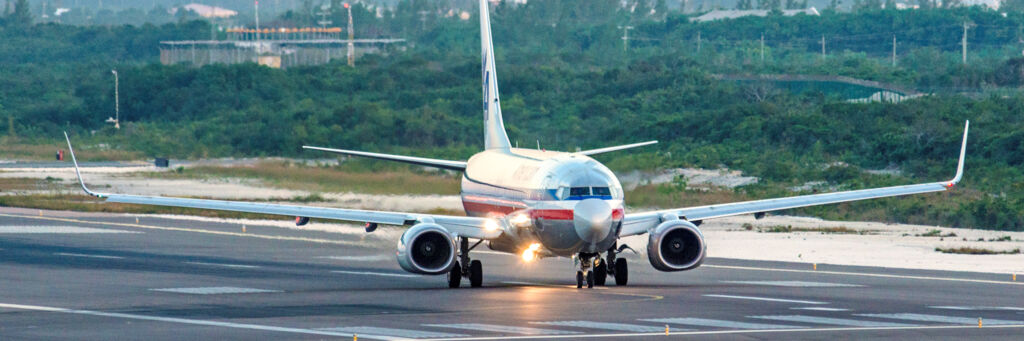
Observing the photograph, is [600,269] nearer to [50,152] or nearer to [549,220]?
[549,220]

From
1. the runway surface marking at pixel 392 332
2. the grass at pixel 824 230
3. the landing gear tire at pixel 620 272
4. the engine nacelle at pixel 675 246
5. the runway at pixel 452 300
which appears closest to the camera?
the runway surface marking at pixel 392 332

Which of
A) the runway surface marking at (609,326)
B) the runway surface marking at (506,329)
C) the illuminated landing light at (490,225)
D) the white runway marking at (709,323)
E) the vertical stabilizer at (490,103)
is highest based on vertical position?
the vertical stabilizer at (490,103)

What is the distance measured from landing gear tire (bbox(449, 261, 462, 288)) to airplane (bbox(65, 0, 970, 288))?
26mm

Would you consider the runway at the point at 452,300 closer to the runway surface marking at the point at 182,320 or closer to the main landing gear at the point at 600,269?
the runway surface marking at the point at 182,320

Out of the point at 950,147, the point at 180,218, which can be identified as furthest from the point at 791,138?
the point at 180,218

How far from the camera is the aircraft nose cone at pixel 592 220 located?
36656mm

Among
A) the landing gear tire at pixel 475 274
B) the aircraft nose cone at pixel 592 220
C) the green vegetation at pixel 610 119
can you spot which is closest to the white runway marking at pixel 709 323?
the aircraft nose cone at pixel 592 220

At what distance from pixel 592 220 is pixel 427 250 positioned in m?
4.58

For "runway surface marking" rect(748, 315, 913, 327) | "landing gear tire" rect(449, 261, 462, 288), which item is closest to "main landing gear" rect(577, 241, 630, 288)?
"landing gear tire" rect(449, 261, 462, 288)

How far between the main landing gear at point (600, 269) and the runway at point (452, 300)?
43 cm

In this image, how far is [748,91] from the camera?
12925 cm

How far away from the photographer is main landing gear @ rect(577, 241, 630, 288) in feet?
129

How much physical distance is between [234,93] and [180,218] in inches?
3397

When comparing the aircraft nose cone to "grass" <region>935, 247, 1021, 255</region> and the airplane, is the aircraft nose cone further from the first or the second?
"grass" <region>935, 247, 1021, 255</region>
